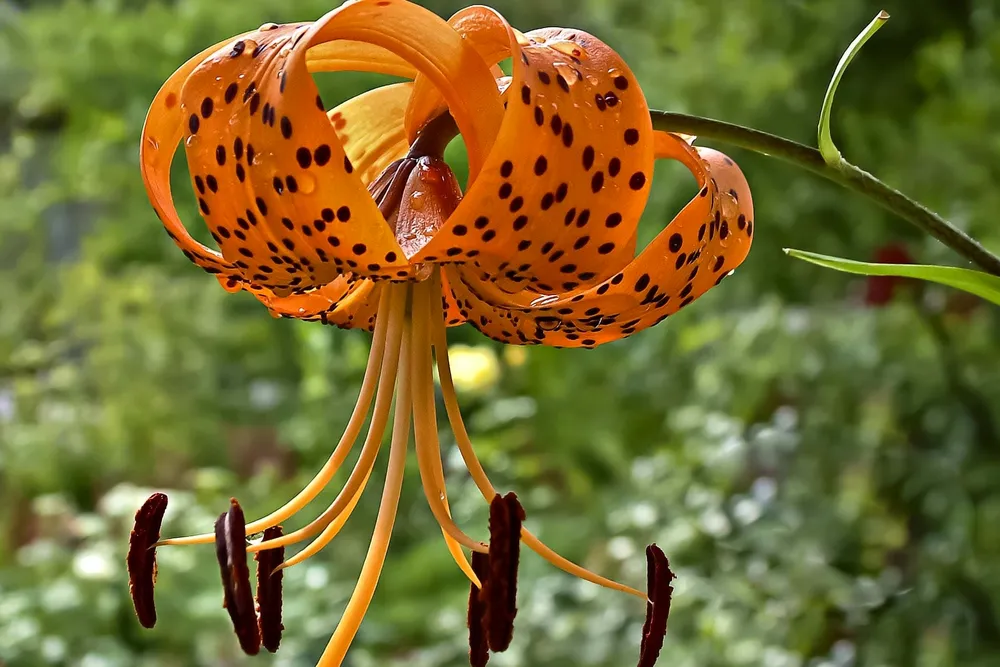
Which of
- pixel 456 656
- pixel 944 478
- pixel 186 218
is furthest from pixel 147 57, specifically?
pixel 944 478

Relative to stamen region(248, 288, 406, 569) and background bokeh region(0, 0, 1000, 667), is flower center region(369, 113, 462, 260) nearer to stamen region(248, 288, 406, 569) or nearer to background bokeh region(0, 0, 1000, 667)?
stamen region(248, 288, 406, 569)

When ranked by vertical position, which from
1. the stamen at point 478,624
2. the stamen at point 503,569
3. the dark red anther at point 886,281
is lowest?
the dark red anther at point 886,281

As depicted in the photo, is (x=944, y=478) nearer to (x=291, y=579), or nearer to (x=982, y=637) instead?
(x=982, y=637)

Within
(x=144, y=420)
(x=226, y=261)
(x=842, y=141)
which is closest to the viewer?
(x=226, y=261)

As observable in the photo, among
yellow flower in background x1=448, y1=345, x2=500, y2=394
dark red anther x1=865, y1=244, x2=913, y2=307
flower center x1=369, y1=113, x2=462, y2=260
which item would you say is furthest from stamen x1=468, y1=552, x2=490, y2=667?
yellow flower in background x1=448, y1=345, x2=500, y2=394

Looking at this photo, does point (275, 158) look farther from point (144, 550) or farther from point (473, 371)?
point (473, 371)

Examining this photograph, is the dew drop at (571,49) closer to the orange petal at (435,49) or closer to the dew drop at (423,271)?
the orange petal at (435,49)

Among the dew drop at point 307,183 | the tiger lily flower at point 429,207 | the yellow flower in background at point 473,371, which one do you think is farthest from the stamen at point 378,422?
the yellow flower in background at point 473,371
